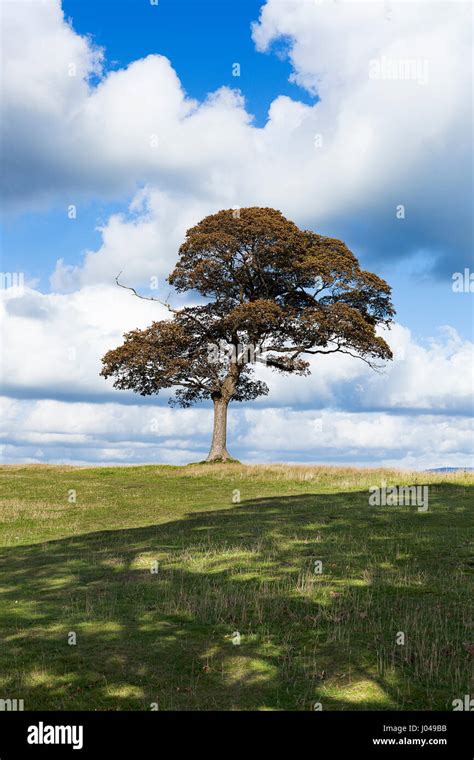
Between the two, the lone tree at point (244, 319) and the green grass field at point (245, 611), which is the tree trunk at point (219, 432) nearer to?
the lone tree at point (244, 319)

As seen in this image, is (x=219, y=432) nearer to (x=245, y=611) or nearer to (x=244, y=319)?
(x=244, y=319)

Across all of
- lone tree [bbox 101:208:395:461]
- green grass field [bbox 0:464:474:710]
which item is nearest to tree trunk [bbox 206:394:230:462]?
lone tree [bbox 101:208:395:461]

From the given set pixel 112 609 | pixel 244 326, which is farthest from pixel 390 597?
pixel 244 326

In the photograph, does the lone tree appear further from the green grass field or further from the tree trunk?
the green grass field

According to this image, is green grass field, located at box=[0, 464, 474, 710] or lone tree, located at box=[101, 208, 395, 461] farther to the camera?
lone tree, located at box=[101, 208, 395, 461]

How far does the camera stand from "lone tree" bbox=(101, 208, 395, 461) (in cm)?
4728

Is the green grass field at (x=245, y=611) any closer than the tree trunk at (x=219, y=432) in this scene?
Yes

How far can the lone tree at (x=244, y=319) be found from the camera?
47.3 meters

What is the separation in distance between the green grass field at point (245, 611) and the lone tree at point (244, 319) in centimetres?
2384

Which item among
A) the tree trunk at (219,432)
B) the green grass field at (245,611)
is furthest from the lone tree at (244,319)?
the green grass field at (245,611)

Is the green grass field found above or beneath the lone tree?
beneath

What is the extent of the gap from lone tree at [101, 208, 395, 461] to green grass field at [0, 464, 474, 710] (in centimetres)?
2384

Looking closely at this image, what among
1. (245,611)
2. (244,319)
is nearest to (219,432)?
(244,319)
